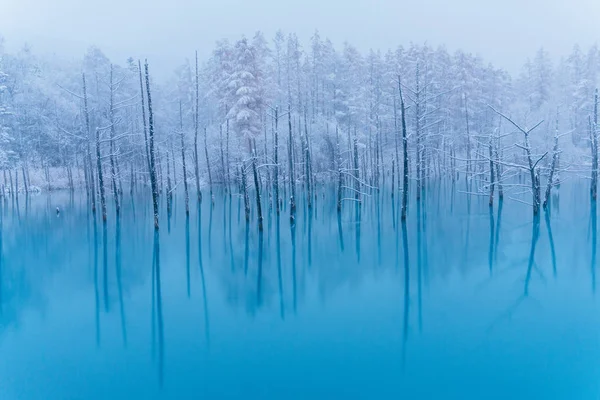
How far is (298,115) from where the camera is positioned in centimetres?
4912

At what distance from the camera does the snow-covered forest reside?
42875mm

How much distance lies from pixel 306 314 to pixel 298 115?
40087 millimetres

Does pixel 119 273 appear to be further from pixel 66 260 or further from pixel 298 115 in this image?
pixel 298 115

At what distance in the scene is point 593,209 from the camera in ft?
87.0

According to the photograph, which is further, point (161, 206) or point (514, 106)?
point (514, 106)

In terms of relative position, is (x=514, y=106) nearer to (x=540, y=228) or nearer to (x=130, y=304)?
(x=540, y=228)

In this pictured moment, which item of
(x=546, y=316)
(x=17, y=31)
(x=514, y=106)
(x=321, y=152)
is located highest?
(x=17, y=31)

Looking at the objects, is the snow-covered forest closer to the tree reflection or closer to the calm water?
the tree reflection

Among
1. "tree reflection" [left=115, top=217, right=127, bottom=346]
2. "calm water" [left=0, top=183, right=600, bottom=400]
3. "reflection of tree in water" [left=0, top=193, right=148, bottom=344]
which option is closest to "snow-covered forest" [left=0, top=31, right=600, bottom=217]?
"reflection of tree in water" [left=0, top=193, right=148, bottom=344]

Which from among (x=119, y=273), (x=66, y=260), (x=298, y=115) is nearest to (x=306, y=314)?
(x=119, y=273)

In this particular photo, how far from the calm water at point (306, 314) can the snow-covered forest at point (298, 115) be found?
2060 centimetres

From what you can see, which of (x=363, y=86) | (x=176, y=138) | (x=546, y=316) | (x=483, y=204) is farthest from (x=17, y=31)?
(x=546, y=316)

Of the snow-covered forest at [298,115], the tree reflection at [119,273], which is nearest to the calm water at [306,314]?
the tree reflection at [119,273]

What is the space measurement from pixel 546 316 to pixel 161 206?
91.3 feet
